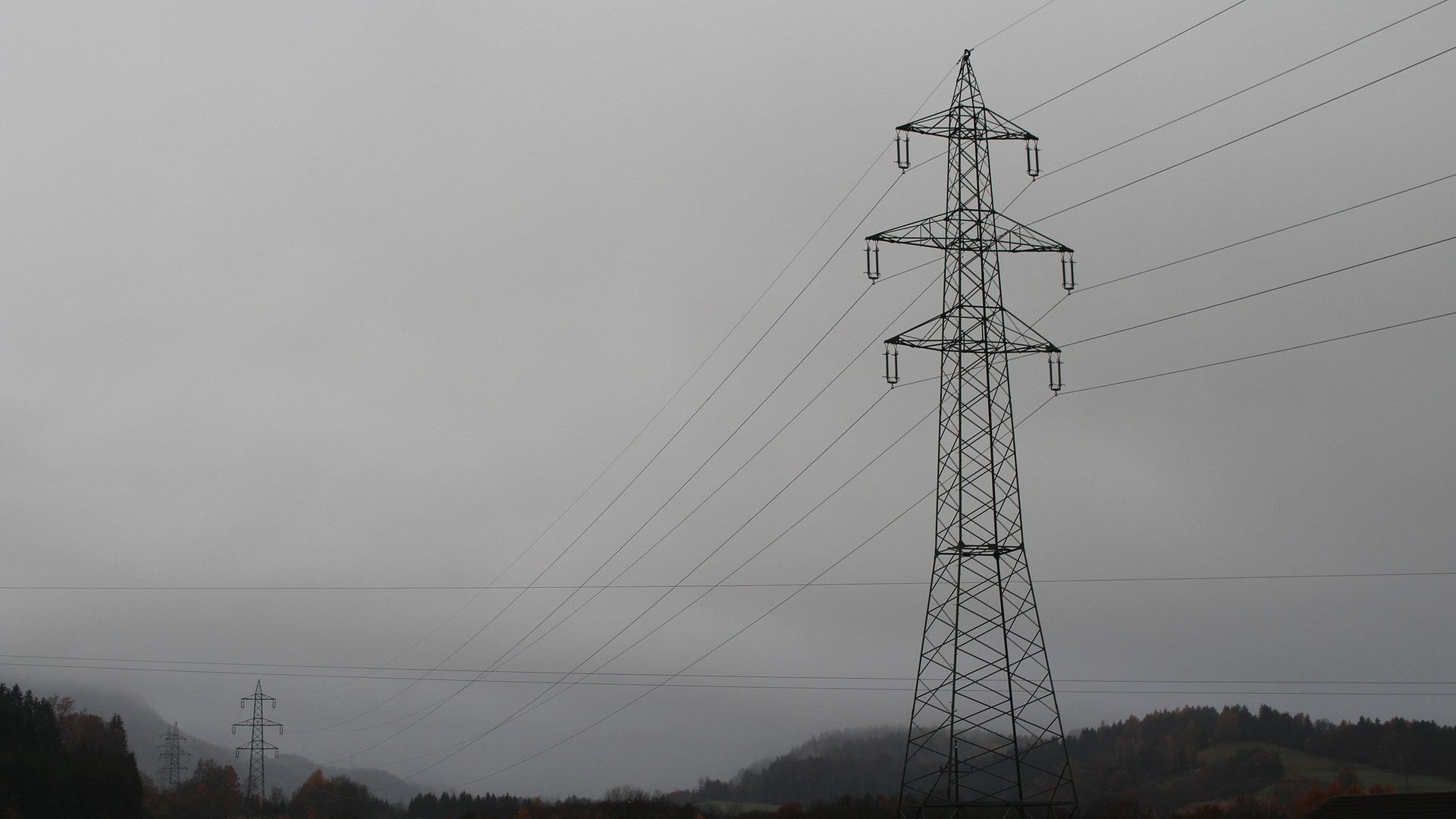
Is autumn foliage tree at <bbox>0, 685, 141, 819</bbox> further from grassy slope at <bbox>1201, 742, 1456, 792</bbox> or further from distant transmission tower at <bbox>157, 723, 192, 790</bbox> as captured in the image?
grassy slope at <bbox>1201, 742, 1456, 792</bbox>

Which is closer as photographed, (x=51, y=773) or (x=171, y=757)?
(x=51, y=773)

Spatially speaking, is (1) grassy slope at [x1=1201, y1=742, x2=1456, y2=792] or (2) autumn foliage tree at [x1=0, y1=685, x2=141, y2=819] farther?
(1) grassy slope at [x1=1201, y1=742, x2=1456, y2=792]

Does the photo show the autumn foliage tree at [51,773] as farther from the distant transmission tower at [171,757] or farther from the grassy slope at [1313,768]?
the grassy slope at [1313,768]

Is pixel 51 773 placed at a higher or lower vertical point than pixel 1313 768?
higher

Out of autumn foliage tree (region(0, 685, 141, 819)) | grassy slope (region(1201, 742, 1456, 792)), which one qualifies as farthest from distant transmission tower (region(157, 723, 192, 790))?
grassy slope (region(1201, 742, 1456, 792))

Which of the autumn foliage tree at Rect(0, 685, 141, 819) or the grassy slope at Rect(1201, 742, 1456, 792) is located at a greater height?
the autumn foliage tree at Rect(0, 685, 141, 819)

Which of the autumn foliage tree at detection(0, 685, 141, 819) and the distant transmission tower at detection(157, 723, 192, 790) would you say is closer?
the autumn foliage tree at detection(0, 685, 141, 819)

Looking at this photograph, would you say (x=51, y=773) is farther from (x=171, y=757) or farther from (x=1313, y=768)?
(x=1313, y=768)

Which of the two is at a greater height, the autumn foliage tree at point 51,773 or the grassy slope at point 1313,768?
the autumn foliage tree at point 51,773

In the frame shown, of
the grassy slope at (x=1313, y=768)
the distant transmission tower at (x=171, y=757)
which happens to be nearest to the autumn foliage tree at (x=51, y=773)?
the distant transmission tower at (x=171, y=757)

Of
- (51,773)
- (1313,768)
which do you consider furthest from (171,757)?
(1313,768)

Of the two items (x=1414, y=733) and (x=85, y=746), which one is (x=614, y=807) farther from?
(x=1414, y=733)

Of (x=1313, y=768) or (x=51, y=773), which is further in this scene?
(x=1313, y=768)

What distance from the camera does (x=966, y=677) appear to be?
115ft
